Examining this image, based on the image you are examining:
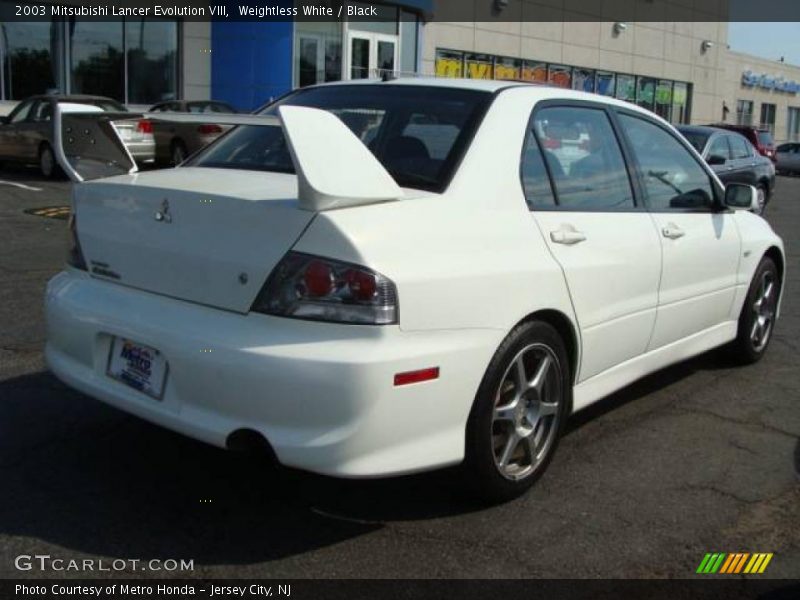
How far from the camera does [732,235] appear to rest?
5.17m

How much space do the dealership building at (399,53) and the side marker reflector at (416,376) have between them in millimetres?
10777

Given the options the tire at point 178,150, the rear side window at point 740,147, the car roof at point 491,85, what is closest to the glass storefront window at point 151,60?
the tire at point 178,150

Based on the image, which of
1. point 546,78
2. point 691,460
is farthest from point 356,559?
point 546,78

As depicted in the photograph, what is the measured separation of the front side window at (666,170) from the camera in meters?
4.60

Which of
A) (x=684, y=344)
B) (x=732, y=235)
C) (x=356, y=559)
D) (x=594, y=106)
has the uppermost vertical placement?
(x=594, y=106)

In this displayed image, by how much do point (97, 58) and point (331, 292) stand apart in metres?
20.2

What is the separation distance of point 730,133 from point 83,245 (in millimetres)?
12232

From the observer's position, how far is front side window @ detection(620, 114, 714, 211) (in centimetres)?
460

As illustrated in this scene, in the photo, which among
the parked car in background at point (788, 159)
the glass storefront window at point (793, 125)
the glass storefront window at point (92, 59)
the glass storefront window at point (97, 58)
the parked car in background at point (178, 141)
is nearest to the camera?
the parked car in background at point (178, 141)

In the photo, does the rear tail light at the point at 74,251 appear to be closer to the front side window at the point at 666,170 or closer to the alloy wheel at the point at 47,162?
the front side window at the point at 666,170

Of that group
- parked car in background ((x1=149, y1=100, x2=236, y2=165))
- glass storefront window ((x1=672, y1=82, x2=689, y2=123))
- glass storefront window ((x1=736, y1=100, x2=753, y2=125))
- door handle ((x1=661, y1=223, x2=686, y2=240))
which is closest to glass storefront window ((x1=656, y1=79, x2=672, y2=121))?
glass storefront window ((x1=672, y1=82, x2=689, y2=123))

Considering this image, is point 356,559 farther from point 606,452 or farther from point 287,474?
point 606,452

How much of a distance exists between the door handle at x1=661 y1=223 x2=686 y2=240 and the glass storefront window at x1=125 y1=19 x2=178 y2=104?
1912 centimetres

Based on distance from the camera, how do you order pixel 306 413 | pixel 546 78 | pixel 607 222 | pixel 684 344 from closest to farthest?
pixel 306 413, pixel 607 222, pixel 684 344, pixel 546 78
